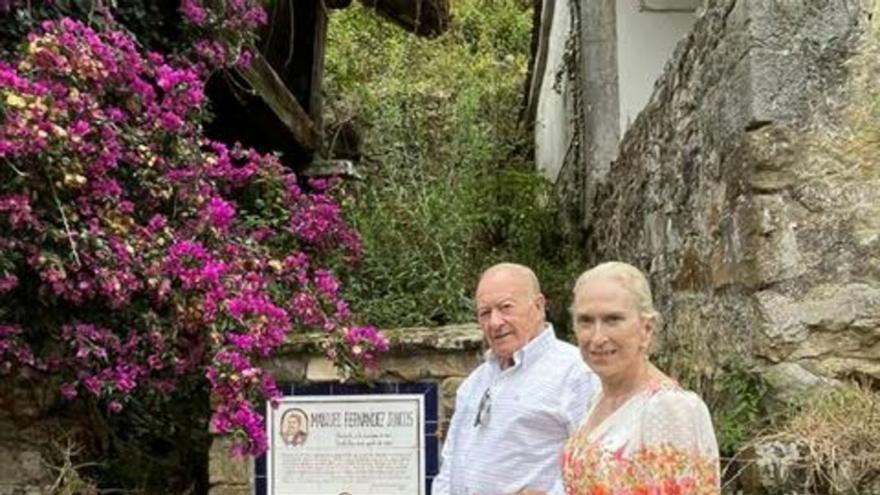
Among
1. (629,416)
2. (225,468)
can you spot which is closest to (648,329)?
(629,416)

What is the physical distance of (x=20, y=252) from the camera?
4152mm

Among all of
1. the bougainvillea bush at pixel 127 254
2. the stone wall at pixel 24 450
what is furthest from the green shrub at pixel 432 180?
the stone wall at pixel 24 450

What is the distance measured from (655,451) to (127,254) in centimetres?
266

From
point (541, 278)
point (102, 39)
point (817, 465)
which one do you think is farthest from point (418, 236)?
→ point (817, 465)

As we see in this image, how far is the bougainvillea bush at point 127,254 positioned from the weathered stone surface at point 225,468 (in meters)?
0.32

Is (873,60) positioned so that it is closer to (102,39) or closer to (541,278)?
(102,39)

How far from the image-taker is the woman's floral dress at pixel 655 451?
7.11 ft

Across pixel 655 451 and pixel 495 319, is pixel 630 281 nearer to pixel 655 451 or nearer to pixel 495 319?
pixel 655 451

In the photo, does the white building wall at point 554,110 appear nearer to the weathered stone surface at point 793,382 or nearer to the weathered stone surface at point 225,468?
the weathered stone surface at point 225,468

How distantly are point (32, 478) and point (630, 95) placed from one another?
5345 millimetres

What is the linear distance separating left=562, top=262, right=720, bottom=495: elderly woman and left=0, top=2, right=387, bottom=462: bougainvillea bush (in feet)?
7.34

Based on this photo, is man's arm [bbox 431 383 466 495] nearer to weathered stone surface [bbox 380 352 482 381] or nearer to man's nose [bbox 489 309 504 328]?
man's nose [bbox 489 309 504 328]

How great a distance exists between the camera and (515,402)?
3002 mm

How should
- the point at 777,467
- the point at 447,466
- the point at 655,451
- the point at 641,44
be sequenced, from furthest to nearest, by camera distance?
the point at 641,44 < the point at 777,467 < the point at 447,466 < the point at 655,451
